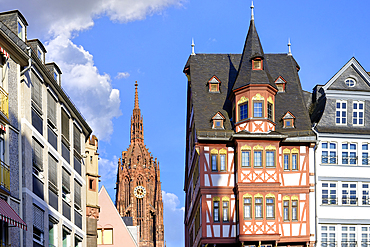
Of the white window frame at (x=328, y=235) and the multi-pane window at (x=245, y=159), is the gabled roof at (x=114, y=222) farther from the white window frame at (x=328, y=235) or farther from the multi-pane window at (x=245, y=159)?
the white window frame at (x=328, y=235)

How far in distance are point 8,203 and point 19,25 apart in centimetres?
981

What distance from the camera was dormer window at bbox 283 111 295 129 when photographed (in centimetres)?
4928

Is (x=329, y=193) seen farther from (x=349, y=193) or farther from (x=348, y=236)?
(x=348, y=236)

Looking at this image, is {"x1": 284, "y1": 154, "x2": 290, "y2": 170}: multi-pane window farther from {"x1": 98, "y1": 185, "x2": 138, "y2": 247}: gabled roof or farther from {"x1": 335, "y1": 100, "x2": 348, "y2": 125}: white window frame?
{"x1": 98, "y1": 185, "x2": 138, "y2": 247}: gabled roof

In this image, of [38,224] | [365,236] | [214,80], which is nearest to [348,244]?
[365,236]

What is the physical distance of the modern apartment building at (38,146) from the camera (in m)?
32.3

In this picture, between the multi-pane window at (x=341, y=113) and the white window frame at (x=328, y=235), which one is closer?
the white window frame at (x=328, y=235)

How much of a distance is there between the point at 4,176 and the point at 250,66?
23.4 m

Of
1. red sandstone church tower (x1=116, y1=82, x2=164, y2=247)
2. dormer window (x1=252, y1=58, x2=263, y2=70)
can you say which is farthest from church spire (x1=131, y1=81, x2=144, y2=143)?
dormer window (x1=252, y1=58, x2=263, y2=70)

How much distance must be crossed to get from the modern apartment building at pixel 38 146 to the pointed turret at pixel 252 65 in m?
11.2

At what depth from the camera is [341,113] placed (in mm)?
48969

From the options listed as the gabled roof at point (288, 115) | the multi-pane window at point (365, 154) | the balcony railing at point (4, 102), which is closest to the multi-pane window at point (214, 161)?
the gabled roof at point (288, 115)

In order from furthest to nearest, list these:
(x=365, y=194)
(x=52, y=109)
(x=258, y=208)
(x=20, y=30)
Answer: (x=365, y=194)
(x=258, y=208)
(x=52, y=109)
(x=20, y=30)

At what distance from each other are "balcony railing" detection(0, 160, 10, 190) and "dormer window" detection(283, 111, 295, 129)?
23235 millimetres
